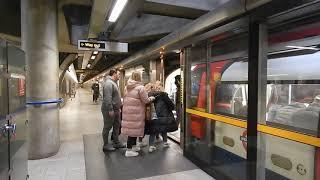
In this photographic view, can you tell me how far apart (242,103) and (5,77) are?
9.29 feet

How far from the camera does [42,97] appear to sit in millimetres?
4137

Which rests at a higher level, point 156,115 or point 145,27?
point 145,27

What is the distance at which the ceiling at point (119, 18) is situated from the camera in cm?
432

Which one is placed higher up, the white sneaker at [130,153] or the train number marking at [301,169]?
the train number marking at [301,169]

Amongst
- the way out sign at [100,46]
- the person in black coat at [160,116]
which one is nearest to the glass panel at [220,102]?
the person in black coat at [160,116]

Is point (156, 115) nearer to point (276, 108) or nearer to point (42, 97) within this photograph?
point (42, 97)

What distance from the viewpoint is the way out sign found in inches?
214

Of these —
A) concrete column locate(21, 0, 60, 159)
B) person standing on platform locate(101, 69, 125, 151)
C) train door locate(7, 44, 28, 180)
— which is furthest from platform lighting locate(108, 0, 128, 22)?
train door locate(7, 44, 28, 180)

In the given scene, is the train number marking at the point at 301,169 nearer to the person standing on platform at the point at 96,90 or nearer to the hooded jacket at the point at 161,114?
the hooded jacket at the point at 161,114

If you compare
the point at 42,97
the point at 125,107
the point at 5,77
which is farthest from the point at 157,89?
the point at 5,77

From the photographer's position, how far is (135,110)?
418 cm

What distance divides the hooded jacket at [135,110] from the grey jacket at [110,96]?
301mm

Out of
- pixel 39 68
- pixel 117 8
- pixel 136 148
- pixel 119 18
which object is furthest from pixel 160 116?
pixel 39 68

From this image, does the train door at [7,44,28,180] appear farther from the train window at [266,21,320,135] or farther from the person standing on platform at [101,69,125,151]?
the train window at [266,21,320,135]
